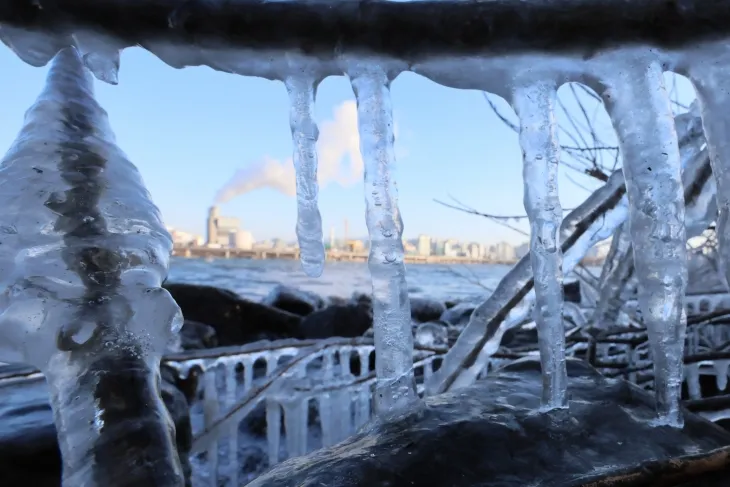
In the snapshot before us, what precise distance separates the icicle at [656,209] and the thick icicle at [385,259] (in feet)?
2.01

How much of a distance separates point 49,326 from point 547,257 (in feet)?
4.14

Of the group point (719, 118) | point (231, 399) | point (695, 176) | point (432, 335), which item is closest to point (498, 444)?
point (719, 118)

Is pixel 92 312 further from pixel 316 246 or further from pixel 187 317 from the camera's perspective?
pixel 187 317

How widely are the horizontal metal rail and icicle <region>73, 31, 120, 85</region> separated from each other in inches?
0.9

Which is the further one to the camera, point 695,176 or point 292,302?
point 292,302

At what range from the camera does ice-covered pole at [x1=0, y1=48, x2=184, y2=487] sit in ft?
2.59

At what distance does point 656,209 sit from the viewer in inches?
53.3

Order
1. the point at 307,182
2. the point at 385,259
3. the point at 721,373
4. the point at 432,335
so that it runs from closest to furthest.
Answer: the point at 385,259, the point at 307,182, the point at 721,373, the point at 432,335

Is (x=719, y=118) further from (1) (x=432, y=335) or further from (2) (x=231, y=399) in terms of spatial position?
(1) (x=432, y=335)

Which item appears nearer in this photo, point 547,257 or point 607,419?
point 607,419

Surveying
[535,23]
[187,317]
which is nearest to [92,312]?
[535,23]

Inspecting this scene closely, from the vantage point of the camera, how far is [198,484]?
172 inches

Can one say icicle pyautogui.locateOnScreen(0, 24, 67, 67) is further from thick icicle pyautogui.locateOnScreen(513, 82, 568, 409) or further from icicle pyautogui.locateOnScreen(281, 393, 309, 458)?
icicle pyautogui.locateOnScreen(281, 393, 309, 458)

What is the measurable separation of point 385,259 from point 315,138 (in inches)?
17.4
